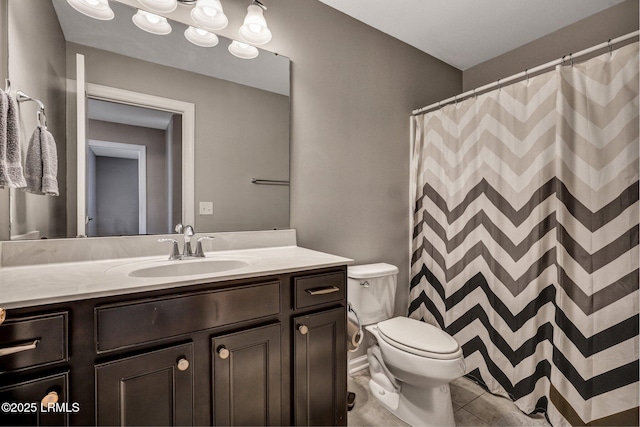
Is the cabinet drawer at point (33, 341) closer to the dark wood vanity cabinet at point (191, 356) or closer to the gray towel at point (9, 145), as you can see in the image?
the dark wood vanity cabinet at point (191, 356)

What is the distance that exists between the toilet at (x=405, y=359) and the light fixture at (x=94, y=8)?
176 centimetres

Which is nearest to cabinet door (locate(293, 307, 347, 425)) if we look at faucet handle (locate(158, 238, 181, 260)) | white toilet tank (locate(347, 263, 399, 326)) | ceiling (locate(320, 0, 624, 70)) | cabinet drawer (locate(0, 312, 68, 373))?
white toilet tank (locate(347, 263, 399, 326))

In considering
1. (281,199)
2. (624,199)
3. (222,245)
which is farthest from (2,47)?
(624,199)

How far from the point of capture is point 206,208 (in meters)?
1.52

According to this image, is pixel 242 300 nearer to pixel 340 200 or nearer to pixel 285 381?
pixel 285 381

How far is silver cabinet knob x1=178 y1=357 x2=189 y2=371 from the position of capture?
93 centimetres

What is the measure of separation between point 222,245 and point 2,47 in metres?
1.11

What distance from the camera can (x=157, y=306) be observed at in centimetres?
91

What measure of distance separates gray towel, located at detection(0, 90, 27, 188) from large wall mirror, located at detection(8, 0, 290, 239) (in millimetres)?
144

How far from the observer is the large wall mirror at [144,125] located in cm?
119

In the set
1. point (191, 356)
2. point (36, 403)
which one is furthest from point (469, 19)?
point (36, 403)

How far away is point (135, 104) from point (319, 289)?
46.5 inches

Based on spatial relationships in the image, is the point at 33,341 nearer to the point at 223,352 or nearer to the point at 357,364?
A: the point at 223,352

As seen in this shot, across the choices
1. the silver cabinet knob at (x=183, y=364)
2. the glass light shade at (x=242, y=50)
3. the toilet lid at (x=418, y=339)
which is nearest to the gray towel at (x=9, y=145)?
the silver cabinet knob at (x=183, y=364)
